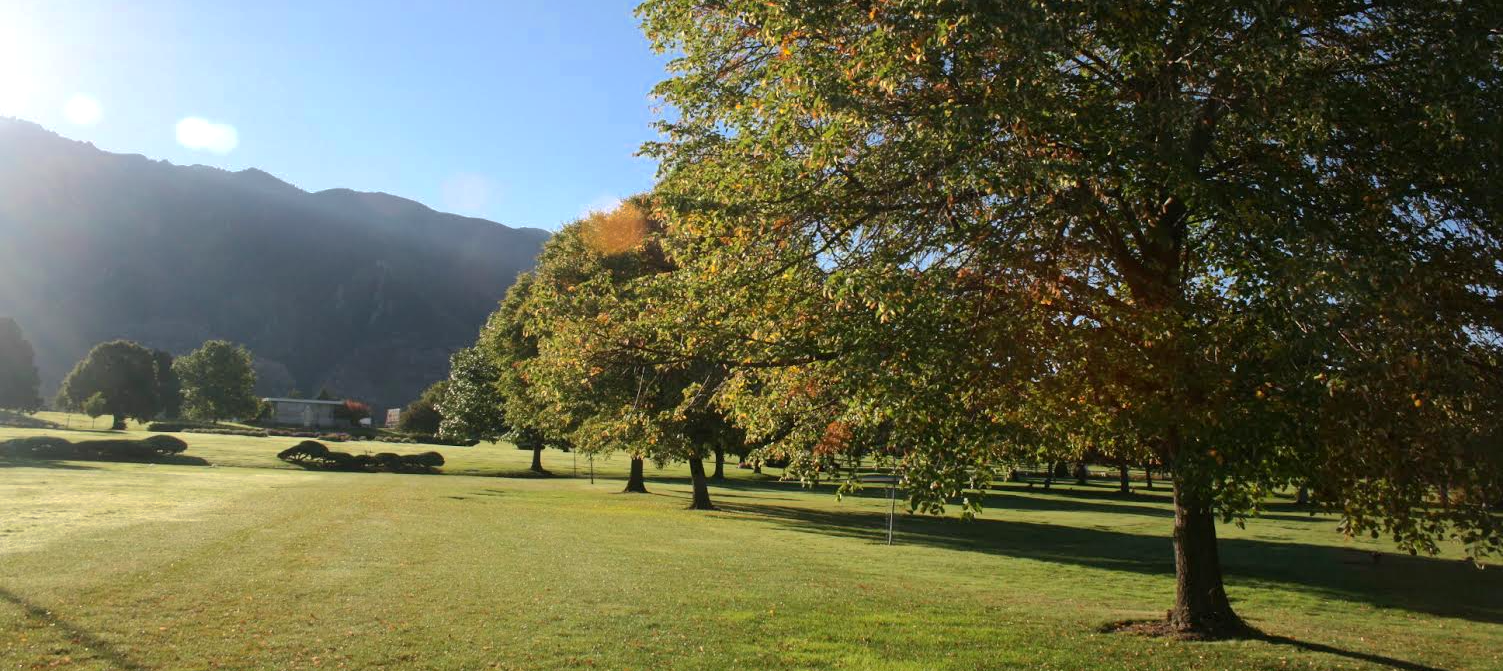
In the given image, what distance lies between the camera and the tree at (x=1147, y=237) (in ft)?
27.9

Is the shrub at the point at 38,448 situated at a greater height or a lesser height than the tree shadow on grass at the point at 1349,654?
lesser

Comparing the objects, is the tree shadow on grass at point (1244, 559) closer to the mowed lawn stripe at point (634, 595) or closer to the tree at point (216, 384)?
the mowed lawn stripe at point (634, 595)

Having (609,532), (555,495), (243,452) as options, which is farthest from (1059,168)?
(243,452)

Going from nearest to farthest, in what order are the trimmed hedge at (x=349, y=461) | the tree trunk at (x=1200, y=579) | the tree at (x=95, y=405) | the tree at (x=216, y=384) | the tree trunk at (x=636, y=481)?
the tree trunk at (x=1200, y=579), the tree trunk at (x=636, y=481), the trimmed hedge at (x=349, y=461), the tree at (x=95, y=405), the tree at (x=216, y=384)

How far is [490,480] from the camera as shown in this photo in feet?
176

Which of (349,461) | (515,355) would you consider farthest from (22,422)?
(515,355)

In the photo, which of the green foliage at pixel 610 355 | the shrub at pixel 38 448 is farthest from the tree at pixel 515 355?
the shrub at pixel 38 448

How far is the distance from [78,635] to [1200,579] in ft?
45.0

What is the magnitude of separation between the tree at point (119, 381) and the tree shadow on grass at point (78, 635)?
4159 inches

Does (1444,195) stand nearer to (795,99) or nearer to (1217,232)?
(1217,232)

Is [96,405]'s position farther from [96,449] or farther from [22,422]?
[96,449]

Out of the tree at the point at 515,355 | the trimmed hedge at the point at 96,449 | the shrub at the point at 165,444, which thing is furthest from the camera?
the shrub at the point at 165,444

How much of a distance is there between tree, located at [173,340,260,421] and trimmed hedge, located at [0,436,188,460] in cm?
7309

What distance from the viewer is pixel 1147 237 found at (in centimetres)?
1132
